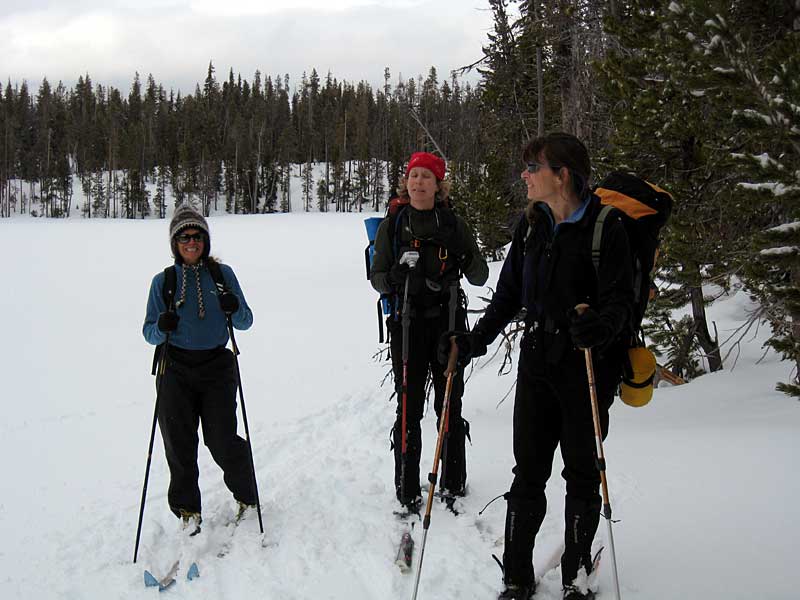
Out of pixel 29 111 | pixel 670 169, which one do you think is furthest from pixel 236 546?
pixel 29 111

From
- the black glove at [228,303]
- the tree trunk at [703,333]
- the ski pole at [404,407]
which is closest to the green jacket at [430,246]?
the ski pole at [404,407]

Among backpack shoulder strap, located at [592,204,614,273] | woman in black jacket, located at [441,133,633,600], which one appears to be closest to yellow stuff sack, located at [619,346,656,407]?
woman in black jacket, located at [441,133,633,600]

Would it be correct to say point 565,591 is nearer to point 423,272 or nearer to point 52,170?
point 423,272

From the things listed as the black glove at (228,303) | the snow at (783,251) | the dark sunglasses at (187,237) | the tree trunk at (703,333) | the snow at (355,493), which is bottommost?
the snow at (355,493)

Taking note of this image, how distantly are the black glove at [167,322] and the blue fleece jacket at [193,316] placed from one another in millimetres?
98

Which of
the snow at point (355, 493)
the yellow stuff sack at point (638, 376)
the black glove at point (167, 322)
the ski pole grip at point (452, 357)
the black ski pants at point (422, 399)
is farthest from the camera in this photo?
the black ski pants at point (422, 399)

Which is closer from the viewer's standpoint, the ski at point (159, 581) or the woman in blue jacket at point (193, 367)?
the ski at point (159, 581)

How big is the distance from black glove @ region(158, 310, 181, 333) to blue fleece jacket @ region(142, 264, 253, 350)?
0.32 ft

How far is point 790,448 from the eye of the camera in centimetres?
421

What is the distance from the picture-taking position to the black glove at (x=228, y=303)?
4.06 meters

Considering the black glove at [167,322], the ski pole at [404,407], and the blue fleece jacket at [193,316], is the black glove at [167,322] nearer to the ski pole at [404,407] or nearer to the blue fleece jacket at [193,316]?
the blue fleece jacket at [193,316]

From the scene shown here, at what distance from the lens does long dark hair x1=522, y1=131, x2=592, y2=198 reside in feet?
9.00

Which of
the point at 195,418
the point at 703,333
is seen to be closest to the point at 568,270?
the point at 195,418

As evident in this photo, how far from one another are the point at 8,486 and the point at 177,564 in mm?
2907
